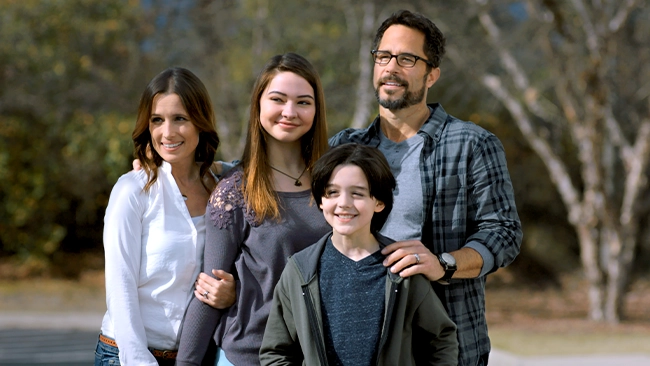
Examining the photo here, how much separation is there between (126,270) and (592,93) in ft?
36.9

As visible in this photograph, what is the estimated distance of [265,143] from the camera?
305 cm

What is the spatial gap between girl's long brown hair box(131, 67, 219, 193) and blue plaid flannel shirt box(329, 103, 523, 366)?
34.7 inches

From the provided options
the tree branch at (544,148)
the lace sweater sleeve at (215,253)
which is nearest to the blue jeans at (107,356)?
the lace sweater sleeve at (215,253)

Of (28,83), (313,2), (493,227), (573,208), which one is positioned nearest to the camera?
(493,227)

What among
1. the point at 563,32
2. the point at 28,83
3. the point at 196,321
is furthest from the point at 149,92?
the point at 28,83

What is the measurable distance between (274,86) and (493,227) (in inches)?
37.9

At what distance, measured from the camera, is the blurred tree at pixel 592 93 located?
41.7 feet

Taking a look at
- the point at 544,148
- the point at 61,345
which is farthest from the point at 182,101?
the point at 544,148

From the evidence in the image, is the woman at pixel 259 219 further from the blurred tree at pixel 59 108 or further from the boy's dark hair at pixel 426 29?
the blurred tree at pixel 59 108

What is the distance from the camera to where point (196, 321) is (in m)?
2.91

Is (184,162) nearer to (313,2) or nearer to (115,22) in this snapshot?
(313,2)

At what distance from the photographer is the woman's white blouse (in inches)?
113

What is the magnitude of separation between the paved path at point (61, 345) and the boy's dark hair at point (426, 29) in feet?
20.5

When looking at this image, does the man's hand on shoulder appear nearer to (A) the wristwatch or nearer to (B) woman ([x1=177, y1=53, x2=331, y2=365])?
(A) the wristwatch
